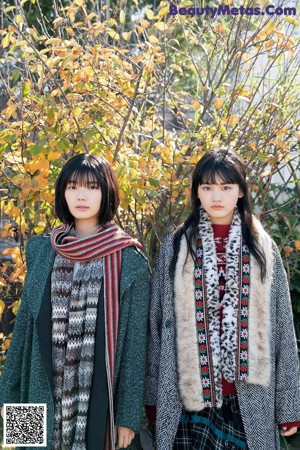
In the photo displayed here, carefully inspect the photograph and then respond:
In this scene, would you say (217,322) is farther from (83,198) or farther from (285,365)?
(83,198)

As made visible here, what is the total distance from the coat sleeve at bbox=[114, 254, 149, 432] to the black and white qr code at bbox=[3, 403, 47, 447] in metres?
0.29

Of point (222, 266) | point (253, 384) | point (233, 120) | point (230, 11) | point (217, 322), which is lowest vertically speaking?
point (253, 384)

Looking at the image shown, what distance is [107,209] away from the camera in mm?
2773

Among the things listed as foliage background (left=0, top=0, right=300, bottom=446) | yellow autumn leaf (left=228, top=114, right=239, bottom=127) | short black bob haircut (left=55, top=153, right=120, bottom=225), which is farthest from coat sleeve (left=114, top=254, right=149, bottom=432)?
yellow autumn leaf (left=228, top=114, right=239, bottom=127)

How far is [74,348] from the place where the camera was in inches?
103

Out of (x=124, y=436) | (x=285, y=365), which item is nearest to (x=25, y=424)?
(x=124, y=436)

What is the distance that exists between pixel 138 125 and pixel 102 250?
1050mm

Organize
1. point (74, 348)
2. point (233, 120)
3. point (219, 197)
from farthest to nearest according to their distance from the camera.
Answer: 1. point (233, 120)
2. point (219, 197)
3. point (74, 348)

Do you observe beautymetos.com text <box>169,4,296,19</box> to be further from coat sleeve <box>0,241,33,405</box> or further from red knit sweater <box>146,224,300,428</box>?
coat sleeve <box>0,241,33,405</box>

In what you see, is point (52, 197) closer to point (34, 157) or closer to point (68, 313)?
point (34, 157)

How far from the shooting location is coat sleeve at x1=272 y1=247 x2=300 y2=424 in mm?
2742

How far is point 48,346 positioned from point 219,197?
872 mm

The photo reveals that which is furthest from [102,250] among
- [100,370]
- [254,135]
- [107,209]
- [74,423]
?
[254,135]

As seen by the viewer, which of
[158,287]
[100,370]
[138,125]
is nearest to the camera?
[100,370]
